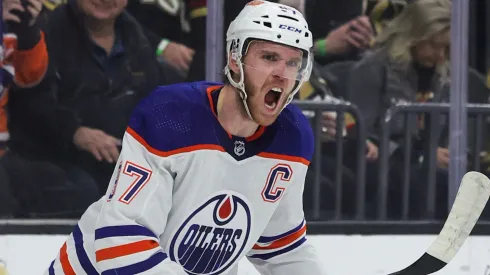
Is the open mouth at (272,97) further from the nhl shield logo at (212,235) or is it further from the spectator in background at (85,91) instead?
the spectator in background at (85,91)

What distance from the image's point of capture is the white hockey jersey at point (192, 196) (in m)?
1.67

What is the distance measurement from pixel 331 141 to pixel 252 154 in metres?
1.45

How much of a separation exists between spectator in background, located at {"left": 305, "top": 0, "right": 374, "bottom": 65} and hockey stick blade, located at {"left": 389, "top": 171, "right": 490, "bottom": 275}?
1.34 metres

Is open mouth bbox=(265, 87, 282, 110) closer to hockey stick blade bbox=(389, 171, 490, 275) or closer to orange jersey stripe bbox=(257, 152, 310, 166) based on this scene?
orange jersey stripe bbox=(257, 152, 310, 166)

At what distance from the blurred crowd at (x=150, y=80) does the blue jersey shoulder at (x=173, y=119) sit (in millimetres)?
1354

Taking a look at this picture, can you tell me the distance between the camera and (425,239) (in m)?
3.13

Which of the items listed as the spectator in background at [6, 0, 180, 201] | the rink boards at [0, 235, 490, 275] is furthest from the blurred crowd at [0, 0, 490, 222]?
the rink boards at [0, 235, 490, 275]

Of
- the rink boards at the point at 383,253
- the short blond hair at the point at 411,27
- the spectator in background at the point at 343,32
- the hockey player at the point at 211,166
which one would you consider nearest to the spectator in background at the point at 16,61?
the rink boards at the point at 383,253

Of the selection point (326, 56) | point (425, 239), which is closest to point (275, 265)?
point (425, 239)

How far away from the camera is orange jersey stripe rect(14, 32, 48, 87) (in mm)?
3059

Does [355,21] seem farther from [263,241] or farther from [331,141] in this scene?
[263,241]

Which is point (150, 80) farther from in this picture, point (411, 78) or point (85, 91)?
point (411, 78)

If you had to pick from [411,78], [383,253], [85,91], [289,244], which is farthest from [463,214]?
[85,91]

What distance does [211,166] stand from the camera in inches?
68.7
